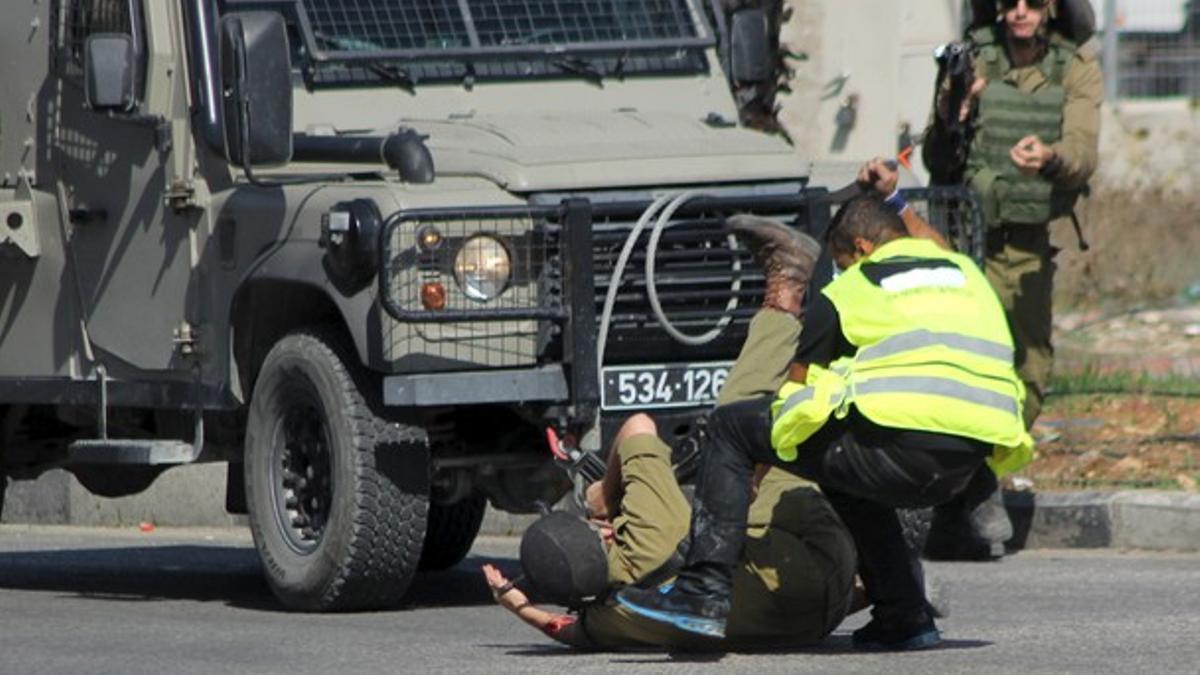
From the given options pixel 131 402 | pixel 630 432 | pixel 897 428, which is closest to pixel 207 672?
pixel 630 432

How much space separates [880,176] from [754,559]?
1.38m

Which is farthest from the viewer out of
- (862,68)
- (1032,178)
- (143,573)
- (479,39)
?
(862,68)

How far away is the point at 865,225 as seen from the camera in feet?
25.5

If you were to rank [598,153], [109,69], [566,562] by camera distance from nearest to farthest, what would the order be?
[566,562] → [598,153] → [109,69]

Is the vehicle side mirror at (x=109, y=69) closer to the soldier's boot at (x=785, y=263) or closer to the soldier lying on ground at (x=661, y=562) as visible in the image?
the soldier's boot at (x=785, y=263)

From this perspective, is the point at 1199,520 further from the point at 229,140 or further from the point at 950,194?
the point at 229,140

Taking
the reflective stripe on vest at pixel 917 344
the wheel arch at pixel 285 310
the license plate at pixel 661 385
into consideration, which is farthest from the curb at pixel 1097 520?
the reflective stripe on vest at pixel 917 344

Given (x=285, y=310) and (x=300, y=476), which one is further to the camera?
(x=285, y=310)

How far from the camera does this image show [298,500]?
9.71m

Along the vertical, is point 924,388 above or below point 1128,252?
above

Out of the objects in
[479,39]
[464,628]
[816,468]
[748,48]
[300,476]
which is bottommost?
[464,628]

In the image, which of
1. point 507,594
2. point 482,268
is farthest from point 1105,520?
point 507,594

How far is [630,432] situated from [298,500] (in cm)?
193

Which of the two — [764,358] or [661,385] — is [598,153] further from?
[764,358]
